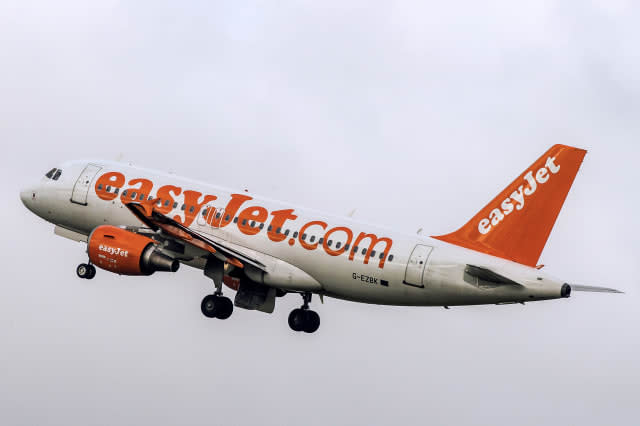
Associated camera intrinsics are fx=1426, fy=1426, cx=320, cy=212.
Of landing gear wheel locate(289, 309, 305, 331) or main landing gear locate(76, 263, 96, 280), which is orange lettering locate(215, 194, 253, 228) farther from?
main landing gear locate(76, 263, 96, 280)

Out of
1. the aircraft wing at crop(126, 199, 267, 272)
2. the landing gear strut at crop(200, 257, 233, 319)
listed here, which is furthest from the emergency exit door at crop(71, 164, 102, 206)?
the landing gear strut at crop(200, 257, 233, 319)

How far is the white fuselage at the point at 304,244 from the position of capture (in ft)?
182

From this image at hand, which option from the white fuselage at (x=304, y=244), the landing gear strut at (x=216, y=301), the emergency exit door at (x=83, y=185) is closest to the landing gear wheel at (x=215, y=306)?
the landing gear strut at (x=216, y=301)

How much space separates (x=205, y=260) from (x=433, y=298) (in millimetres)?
11035

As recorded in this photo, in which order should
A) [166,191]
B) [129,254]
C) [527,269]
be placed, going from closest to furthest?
[527,269] → [129,254] → [166,191]

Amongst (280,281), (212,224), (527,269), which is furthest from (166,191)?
(527,269)

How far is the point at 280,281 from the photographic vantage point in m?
Answer: 59.7

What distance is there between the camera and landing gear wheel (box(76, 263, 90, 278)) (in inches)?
2571

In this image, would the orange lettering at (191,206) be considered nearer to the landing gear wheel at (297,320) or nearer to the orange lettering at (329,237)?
the orange lettering at (329,237)

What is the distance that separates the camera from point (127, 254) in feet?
194

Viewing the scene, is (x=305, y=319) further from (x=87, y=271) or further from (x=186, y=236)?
(x=87, y=271)

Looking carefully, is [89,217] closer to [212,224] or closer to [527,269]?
[212,224]

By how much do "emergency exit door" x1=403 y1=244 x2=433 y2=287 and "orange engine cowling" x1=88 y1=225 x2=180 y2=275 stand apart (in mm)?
9985

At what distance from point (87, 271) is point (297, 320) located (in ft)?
33.0
